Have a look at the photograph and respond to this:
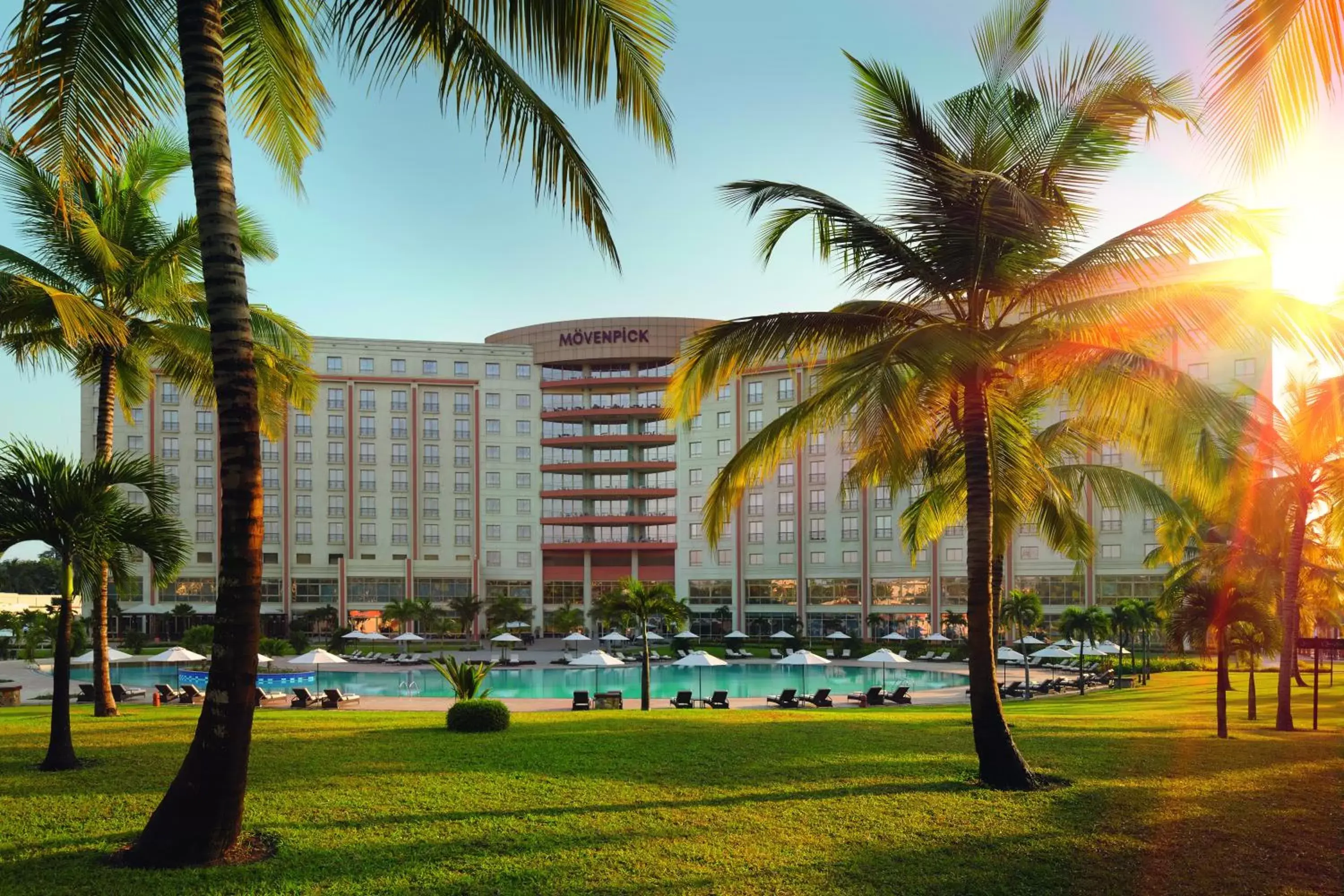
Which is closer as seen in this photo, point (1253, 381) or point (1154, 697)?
point (1154, 697)

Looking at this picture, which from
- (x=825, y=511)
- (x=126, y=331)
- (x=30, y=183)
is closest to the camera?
(x=30, y=183)

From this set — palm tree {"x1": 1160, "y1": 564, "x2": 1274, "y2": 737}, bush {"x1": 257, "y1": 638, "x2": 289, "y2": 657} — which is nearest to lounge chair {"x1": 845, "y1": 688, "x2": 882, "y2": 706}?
palm tree {"x1": 1160, "y1": 564, "x2": 1274, "y2": 737}

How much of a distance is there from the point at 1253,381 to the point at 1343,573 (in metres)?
41.3

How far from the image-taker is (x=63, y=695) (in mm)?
11391

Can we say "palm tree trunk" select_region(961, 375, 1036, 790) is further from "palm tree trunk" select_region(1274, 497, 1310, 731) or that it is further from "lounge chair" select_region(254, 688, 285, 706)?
"lounge chair" select_region(254, 688, 285, 706)

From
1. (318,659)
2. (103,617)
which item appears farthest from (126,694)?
(103,617)

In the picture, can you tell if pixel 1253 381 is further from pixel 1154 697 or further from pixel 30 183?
pixel 30 183

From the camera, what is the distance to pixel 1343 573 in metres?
26.8

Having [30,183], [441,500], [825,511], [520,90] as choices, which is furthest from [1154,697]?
[441,500]

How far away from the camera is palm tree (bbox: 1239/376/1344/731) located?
1738 centimetres

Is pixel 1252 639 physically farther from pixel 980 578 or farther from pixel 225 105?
pixel 225 105

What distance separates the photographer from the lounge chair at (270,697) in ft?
99.8

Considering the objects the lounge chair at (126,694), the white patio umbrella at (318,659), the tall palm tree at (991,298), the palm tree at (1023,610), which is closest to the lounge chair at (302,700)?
the white patio umbrella at (318,659)

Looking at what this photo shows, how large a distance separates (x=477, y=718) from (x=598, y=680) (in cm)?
2791
